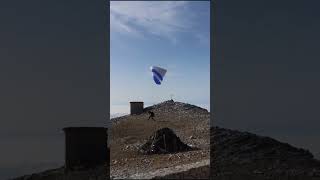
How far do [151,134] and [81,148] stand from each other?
8.69 m

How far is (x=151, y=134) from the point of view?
1351 inches

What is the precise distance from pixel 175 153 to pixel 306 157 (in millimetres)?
7343

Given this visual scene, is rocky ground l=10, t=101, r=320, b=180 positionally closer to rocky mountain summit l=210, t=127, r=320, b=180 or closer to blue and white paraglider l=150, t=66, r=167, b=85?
rocky mountain summit l=210, t=127, r=320, b=180

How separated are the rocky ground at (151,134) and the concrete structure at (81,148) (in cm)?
104

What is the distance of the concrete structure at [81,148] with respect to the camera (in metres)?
26.3

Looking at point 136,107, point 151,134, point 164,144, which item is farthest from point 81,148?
point 136,107

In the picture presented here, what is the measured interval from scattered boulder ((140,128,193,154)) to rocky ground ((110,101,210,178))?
0.60 metres

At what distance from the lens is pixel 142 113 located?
46156 millimetres

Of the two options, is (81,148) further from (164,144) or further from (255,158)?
(255,158)

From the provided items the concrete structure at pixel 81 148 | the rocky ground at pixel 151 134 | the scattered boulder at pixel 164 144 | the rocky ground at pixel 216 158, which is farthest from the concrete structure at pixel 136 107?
the concrete structure at pixel 81 148

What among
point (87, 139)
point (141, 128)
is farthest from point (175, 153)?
point (141, 128)

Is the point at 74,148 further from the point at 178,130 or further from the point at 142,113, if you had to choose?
the point at 142,113

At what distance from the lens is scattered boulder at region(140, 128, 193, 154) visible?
27.8 metres

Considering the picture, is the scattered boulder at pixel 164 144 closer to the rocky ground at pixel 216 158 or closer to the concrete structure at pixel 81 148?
the rocky ground at pixel 216 158
